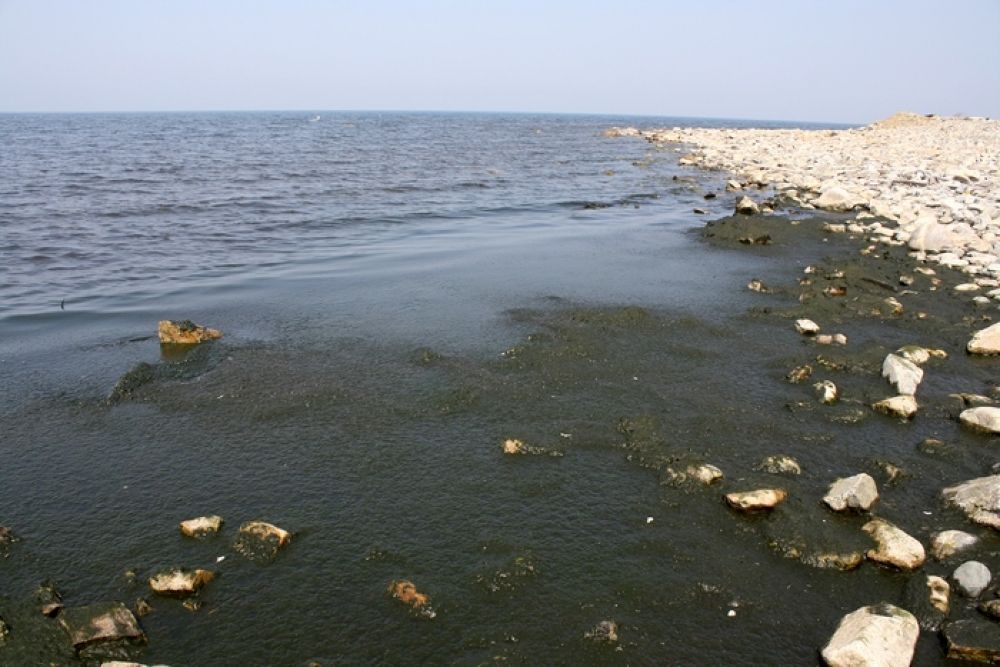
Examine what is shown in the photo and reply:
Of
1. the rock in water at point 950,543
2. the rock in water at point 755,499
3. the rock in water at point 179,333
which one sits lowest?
the rock in water at point 950,543

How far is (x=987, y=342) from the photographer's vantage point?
26.6 ft

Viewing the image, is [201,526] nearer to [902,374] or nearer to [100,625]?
[100,625]

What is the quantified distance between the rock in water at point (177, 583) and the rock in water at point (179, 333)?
16.4 feet

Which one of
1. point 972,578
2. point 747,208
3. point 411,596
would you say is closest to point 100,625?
point 411,596

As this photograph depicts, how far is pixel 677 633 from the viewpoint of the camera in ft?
12.7

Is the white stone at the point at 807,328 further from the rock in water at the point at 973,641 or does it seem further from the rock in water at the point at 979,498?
the rock in water at the point at 973,641

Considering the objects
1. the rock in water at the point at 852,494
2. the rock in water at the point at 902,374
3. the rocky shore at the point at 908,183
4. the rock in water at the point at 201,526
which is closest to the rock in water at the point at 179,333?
the rock in water at the point at 201,526

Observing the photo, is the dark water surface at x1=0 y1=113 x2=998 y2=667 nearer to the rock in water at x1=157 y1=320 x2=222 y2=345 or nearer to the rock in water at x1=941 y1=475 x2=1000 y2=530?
the rock in water at x1=941 y1=475 x2=1000 y2=530

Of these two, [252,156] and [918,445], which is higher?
[252,156]

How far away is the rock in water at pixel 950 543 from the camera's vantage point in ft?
14.8

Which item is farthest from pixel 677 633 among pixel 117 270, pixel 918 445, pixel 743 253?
pixel 117 270

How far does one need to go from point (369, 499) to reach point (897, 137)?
1869 inches

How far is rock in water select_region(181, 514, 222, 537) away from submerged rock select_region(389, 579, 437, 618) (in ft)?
4.96

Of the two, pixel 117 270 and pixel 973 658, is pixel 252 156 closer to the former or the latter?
pixel 117 270
